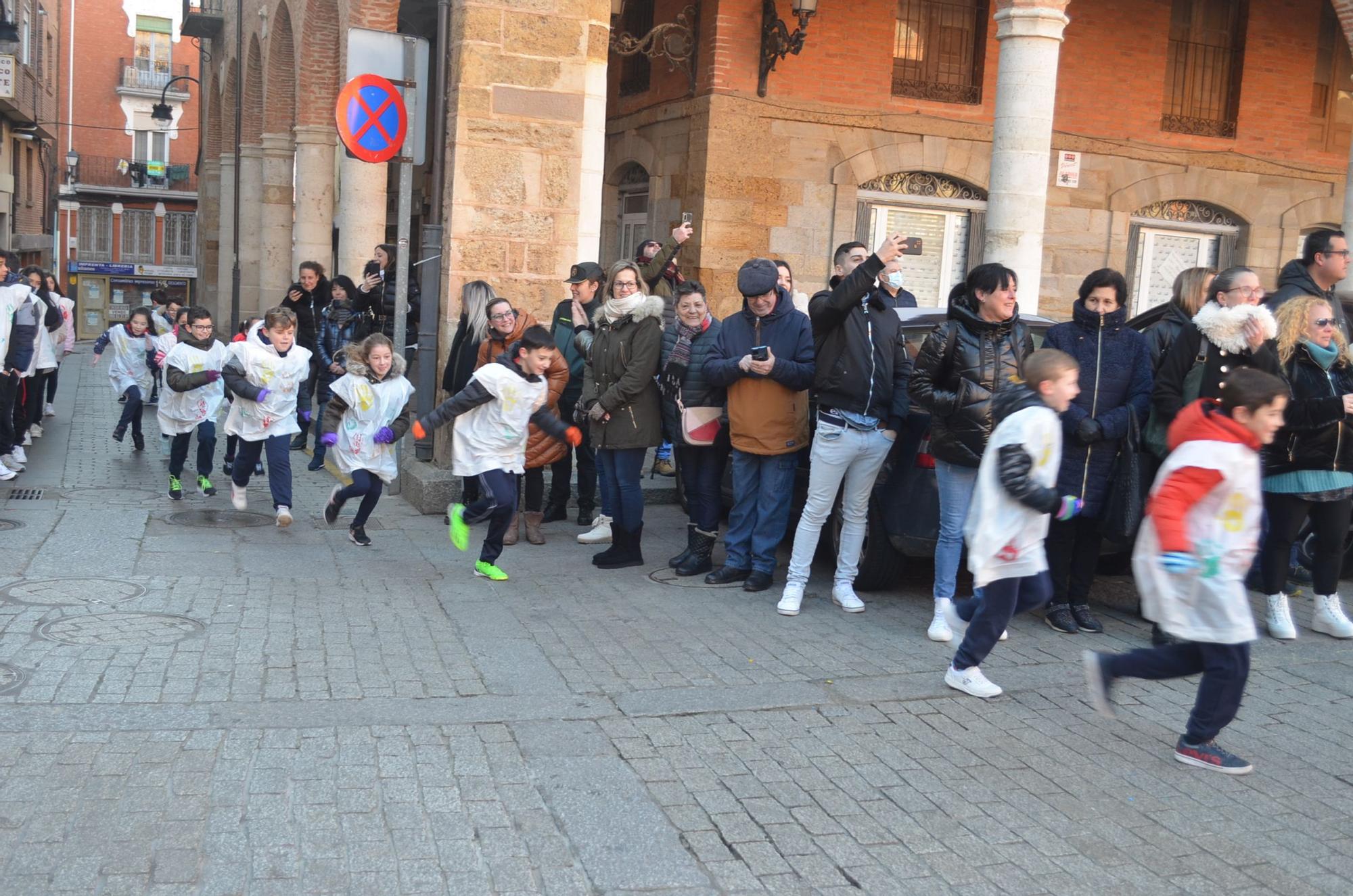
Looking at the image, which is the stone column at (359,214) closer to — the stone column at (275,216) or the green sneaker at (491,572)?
the stone column at (275,216)

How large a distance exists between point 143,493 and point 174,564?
2.75 metres

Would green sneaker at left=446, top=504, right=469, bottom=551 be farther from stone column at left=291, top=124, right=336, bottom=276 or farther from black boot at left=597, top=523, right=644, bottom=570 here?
stone column at left=291, top=124, right=336, bottom=276

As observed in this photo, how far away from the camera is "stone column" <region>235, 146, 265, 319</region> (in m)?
23.0

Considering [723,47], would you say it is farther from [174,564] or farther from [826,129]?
[174,564]

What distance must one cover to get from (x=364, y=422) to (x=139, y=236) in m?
52.5

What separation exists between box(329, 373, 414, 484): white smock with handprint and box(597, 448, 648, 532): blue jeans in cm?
141

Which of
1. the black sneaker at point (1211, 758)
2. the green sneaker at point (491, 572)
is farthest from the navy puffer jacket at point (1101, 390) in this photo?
the green sneaker at point (491, 572)

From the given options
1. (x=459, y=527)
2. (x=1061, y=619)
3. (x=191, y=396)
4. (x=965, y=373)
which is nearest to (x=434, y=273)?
(x=191, y=396)

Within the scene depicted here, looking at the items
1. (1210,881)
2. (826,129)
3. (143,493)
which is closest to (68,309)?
(143,493)

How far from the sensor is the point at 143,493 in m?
10.0

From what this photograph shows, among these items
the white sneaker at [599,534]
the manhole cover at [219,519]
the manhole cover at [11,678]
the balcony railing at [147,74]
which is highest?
the balcony railing at [147,74]

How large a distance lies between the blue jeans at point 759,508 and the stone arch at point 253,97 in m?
17.7

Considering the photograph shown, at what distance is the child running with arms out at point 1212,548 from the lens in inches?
186

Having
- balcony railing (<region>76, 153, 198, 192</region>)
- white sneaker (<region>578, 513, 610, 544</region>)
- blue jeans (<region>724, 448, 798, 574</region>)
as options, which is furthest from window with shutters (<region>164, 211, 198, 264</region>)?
blue jeans (<region>724, 448, 798, 574</region>)
